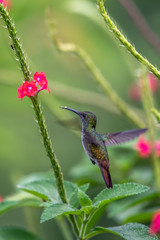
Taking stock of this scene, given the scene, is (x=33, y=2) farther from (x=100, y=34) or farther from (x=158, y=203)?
(x=158, y=203)

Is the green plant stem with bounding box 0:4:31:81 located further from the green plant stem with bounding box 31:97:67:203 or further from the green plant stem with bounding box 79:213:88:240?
the green plant stem with bounding box 79:213:88:240

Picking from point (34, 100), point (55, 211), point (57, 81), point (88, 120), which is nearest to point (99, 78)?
point (88, 120)

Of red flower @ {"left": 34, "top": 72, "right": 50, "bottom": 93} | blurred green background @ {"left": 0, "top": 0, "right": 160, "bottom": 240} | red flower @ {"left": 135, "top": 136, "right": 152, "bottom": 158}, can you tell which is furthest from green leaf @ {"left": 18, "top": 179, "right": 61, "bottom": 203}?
blurred green background @ {"left": 0, "top": 0, "right": 160, "bottom": 240}

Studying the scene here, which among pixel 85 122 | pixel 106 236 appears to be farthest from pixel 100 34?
pixel 85 122

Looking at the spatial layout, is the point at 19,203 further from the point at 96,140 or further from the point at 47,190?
the point at 96,140

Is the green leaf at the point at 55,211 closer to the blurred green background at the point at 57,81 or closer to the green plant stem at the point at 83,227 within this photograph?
the green plant stem at the point at 83,227
